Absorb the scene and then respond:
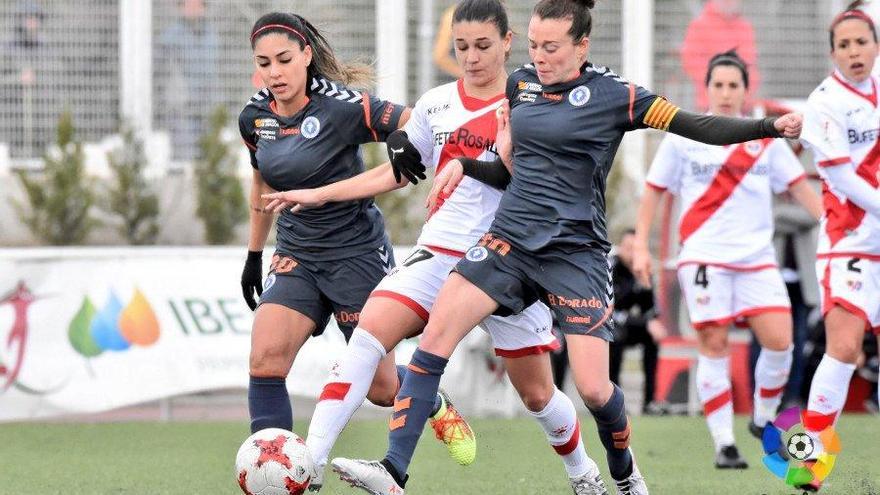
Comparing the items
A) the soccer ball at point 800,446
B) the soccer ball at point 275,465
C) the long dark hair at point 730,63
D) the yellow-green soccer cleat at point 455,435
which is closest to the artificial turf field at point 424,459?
the soccer ball at point 800,446

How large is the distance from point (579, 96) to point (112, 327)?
23.3 ft

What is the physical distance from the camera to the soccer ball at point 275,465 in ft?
20.5

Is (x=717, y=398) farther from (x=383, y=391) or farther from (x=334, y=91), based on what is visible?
(x=334, y=91)

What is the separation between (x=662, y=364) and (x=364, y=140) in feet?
25.6

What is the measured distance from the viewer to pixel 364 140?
732 cm

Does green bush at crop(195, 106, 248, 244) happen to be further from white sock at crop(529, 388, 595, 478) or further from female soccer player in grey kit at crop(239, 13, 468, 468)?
white sock at crop(529, 388, 595, 478)

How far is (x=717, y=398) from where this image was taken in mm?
9359

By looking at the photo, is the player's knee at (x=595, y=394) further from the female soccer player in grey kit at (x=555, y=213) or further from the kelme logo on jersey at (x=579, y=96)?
the kelme logo on jersey at (x=579, y=96)

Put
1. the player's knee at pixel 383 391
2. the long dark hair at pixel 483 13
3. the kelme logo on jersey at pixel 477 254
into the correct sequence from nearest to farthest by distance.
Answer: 1. the kelme logo on jersey at pixel 477 254
2. the long dark hair at pixel 483 13
3. the player's knee at pixel 383 391

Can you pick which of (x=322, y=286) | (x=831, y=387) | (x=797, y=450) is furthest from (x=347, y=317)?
(x=831, y=387)

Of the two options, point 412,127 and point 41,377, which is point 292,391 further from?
point 412,127

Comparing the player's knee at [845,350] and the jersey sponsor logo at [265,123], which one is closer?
the jersey sponsor logo at [265,123]

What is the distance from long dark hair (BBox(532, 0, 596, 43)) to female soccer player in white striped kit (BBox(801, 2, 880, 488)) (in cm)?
154

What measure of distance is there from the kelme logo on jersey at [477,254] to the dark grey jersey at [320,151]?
90cm
